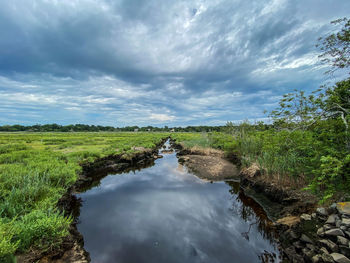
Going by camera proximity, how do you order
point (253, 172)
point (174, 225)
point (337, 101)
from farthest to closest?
point (253, 172) < point (174, 225) < point (337, 101)

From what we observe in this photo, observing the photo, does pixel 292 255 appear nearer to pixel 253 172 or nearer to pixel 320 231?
pixel 320 231

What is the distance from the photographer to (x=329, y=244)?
3480 mm

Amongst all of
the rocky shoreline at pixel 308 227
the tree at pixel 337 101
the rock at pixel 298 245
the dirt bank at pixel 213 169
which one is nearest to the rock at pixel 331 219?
the rocky shoreline at pixel 308 227

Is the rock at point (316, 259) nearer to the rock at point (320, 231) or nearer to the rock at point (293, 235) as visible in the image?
the rock at point (320, 231)

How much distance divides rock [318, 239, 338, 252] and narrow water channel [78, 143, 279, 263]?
1765 millimetres

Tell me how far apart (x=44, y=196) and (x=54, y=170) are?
226cm

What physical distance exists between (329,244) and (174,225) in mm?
5215

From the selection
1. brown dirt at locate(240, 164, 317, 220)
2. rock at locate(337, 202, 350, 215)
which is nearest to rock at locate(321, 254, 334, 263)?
rock at locate(337, 202, 350, 215)

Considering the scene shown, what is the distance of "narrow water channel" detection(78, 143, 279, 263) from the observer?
5172mm

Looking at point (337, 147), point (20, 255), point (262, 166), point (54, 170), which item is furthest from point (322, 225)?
point (54, 170)

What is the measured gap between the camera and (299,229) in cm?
464

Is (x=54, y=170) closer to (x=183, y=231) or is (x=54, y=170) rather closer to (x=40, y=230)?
(x=40, y=230)

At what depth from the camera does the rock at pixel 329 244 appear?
3362 mm

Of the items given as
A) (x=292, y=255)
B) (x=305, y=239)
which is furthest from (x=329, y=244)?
(x=292, y=255)
